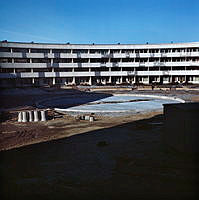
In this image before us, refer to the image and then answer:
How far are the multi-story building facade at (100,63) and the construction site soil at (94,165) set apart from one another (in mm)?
44742

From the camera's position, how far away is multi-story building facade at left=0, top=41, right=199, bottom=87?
174ft

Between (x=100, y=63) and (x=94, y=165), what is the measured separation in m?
52.5

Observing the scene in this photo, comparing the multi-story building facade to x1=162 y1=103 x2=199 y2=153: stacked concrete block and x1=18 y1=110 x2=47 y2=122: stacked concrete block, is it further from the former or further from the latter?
x1=162 y1=103 x2=199 y2=153: stacked concrete block

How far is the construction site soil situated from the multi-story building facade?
44742mm

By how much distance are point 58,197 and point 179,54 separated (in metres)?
59.0

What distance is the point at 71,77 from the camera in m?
59.4

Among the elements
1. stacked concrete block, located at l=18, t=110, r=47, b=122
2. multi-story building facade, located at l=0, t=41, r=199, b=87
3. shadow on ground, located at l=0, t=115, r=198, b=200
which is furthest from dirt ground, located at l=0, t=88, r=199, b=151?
multi-story building facade, located at l=0, t=41, r=199, b=87

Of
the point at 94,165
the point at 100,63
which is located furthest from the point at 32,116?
the point at 100,63

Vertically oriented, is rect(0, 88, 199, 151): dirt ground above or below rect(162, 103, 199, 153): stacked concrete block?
below

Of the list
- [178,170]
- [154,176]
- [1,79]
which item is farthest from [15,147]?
[1,79]

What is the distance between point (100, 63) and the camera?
57875 mm

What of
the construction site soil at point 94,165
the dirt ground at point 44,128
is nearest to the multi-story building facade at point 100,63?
the dirt ground at point 44,128

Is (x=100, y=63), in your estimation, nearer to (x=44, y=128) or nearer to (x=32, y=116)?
(x=32, y=116)

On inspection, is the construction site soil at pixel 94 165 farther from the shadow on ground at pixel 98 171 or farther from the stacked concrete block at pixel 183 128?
the stacked concrete block at pixel 183 128
